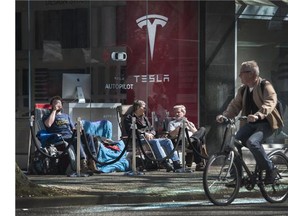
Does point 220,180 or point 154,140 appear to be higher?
point 154,140

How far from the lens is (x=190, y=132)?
1334cm

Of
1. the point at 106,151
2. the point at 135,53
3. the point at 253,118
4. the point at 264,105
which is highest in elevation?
the point at 135,53

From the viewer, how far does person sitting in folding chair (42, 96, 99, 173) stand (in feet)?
39.5

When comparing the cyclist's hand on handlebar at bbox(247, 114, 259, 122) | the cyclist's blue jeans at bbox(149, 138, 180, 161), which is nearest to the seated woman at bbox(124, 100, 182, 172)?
the cyclist's blue jeans at bbox(149, 138, 180, 161)

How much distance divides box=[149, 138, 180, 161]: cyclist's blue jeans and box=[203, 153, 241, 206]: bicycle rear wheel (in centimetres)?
369

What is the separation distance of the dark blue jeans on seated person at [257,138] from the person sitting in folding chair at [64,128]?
3.74 metres

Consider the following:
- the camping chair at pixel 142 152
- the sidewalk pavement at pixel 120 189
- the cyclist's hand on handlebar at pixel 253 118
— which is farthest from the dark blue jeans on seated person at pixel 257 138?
the camping chair at pixel 142 152

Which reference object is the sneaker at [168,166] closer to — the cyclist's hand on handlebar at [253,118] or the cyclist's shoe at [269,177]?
the cyclist's shoe at [269,177]

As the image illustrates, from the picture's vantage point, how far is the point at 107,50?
14.3m

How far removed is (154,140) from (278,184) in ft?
12.5

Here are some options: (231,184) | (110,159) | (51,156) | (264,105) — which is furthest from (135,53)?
(231,184)

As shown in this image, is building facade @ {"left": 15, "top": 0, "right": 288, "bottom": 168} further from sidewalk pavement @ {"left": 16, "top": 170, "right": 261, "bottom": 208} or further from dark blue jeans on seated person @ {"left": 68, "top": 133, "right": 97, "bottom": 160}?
sidewalk pavement @ {"left": 16, "top": 170, "right": 261, "bottom": 208}

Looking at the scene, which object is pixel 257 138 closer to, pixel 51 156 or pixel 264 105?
pixel 264 105

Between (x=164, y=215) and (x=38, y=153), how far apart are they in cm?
464
